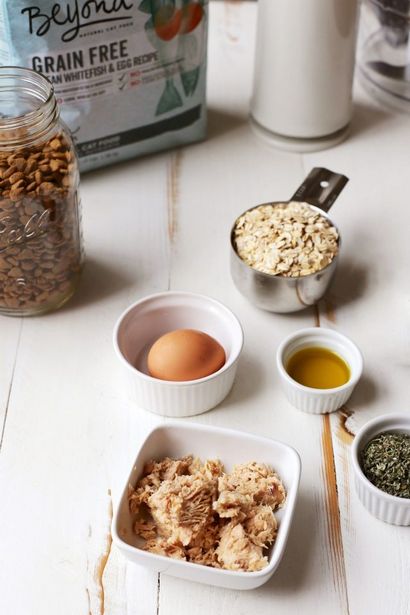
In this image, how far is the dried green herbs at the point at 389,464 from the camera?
92cm

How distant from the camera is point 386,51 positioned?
61.6 inches

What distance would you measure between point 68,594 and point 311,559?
256mm

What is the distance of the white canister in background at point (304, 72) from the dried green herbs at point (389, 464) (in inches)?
25.1

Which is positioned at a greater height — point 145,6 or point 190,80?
point 145,6

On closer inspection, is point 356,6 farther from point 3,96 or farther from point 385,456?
point 385,456

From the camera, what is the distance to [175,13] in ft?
4.23

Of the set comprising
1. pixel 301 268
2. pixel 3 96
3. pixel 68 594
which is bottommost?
pixel 68 594

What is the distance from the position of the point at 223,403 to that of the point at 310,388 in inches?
4.4

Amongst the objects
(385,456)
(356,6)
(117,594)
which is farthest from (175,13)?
(117,594)

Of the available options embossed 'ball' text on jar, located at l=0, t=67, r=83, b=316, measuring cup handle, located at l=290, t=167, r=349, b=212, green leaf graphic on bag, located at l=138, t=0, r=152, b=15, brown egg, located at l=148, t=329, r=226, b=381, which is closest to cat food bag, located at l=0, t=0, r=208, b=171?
green leaf graphic on bag, located at l=138, t=0, r=152, b=15

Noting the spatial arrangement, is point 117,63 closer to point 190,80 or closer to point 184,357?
point 190,80

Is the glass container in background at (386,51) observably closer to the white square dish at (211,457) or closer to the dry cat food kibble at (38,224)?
the dry cat food kibble at (38,224)

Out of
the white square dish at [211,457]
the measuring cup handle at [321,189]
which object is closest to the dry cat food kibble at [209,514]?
the white square dish at [211,457]

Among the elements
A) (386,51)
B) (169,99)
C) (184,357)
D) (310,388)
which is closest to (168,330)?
(184,357)
